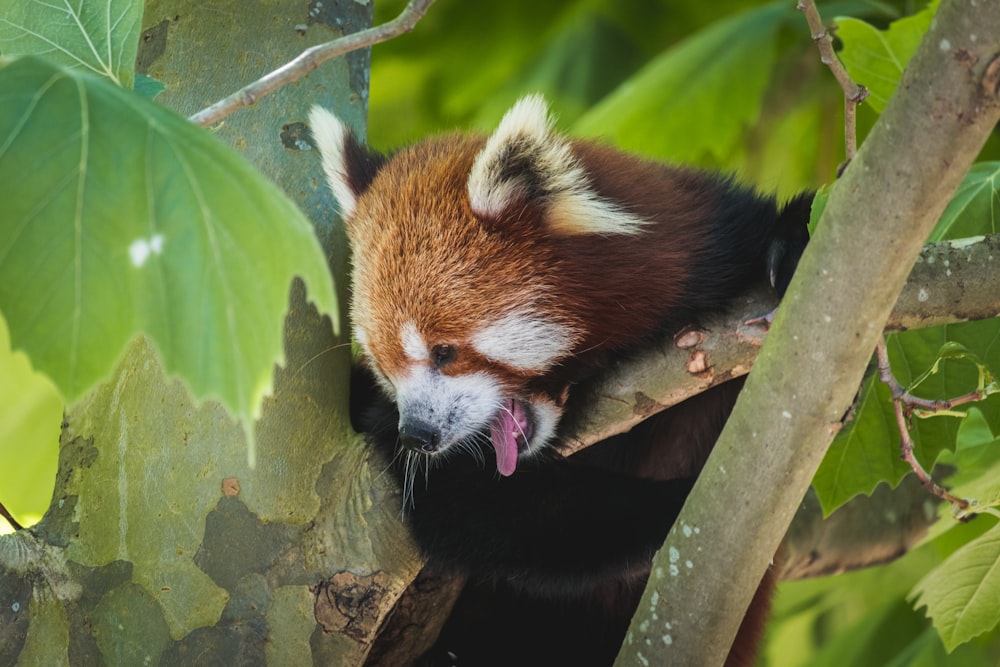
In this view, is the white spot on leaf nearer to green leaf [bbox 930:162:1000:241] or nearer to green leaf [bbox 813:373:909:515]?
green leaf [bbox 813:373:909:515]

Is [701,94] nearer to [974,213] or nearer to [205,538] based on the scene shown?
[974,213]

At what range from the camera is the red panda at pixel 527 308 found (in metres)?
2.86

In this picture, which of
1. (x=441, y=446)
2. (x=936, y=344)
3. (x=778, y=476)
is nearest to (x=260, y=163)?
(x=441, y=446)

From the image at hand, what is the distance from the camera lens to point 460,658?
11.0 feet

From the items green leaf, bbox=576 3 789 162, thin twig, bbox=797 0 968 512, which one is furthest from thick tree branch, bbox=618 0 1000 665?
green leaf, bbox=576 3 789 162

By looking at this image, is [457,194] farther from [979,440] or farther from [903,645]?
[903,645]

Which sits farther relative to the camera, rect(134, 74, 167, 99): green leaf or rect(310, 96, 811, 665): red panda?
rect(310, 96, 811, 665): red panda

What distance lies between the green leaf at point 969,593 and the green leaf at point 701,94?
8.40 feet

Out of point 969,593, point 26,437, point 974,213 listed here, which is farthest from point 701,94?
point 26,437

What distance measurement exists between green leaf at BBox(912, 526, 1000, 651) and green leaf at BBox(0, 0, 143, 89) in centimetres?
246

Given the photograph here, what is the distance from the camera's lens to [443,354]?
9.76 feet

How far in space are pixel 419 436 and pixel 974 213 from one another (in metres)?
1.71

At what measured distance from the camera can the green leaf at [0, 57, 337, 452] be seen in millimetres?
1438

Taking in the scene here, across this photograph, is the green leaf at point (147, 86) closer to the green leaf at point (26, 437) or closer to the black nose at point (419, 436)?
the black nose at point (419, 436)
